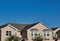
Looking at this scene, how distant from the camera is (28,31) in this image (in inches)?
2704

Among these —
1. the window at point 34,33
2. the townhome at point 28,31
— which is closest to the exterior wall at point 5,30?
the townhome at point 28,31

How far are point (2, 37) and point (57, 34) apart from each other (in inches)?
685

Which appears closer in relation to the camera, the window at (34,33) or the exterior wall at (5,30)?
the exterior wall at (5,30)

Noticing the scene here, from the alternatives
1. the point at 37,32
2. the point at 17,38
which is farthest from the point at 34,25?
the point at 17,38

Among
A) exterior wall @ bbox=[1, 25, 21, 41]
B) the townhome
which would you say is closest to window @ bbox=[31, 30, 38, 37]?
the townhome

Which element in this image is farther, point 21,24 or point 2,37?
point 21,24

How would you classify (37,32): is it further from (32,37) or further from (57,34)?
(57,34)

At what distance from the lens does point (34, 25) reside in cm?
6975

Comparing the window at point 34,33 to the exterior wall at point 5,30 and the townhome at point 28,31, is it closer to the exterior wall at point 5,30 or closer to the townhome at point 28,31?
the townhome at point 28,31

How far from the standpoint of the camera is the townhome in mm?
67188

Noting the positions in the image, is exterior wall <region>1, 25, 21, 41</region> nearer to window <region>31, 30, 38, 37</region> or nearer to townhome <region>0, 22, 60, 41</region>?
townhome <region>0, 22, 60, 41</region>

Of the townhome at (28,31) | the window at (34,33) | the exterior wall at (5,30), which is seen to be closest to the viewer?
the exterior wall at (5,30)

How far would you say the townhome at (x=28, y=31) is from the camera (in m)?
67.2

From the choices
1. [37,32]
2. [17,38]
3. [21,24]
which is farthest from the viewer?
[21,24]
